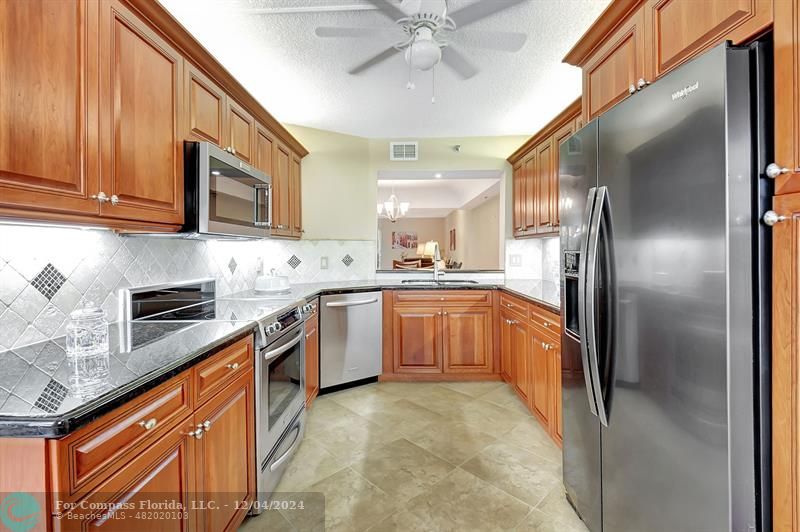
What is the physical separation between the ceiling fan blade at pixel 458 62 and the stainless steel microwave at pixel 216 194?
4.90 feet

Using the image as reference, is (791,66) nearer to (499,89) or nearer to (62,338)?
(499,89)

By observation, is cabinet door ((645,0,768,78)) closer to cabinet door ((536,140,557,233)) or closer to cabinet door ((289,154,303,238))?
cabinet door ((536,140,557,233))

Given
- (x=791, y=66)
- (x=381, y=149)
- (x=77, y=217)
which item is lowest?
(x=77, y=217)

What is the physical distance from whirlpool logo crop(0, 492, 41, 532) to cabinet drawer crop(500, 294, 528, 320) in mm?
2598

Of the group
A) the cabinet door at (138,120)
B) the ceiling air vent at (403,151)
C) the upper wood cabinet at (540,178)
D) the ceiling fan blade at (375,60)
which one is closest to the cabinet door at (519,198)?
the upper wood cabinet at (540,178)

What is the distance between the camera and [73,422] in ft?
2.36

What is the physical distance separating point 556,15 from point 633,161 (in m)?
1.28

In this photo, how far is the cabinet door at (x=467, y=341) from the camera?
3.40m

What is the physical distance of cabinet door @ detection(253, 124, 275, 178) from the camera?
262 centimetres

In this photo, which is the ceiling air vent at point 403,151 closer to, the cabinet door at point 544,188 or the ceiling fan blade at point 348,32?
the cabinet door at point 544,188

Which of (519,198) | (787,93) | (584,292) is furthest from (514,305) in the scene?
(787,93)

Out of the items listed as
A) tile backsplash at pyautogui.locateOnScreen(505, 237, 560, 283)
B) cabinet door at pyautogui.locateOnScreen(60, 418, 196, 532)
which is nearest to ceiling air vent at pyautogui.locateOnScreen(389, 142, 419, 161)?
tile backsplash at pyautogui.locateOnScreen(505, 237, 560, 283)

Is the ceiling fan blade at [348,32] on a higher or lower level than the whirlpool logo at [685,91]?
Result: higher

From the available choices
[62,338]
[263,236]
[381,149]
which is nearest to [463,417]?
[263,236]
